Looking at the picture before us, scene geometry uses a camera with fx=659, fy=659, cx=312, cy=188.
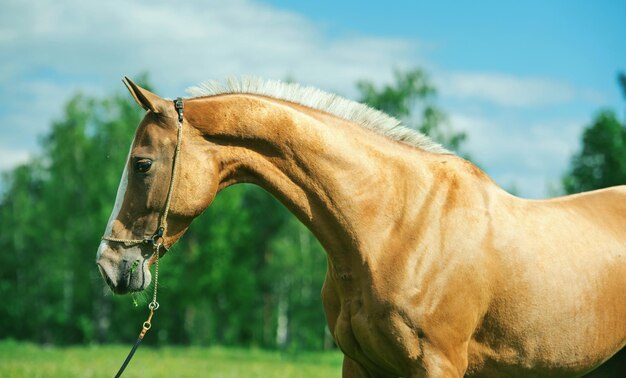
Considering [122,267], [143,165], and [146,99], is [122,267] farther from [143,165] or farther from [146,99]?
[146,99]

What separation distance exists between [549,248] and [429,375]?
1.30 meters

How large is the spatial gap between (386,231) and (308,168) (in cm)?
64

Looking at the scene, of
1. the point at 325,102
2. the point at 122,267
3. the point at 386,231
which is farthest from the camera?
the point at 325,102

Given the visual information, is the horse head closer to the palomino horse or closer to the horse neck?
the palomino horse

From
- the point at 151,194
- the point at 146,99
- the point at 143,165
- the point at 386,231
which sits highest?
the point at 146,99

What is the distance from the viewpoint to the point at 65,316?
43438mm

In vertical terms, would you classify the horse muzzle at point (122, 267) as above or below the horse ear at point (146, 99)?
below

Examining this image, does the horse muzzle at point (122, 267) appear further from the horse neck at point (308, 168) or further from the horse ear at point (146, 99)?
the horse ear at point (146, 99)

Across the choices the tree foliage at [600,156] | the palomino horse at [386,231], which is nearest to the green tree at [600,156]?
the tree foliage at [600,156]

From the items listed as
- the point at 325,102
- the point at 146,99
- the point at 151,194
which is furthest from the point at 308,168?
the point at 146,99

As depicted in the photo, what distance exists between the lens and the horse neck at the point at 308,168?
422cm

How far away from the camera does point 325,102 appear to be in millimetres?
4609

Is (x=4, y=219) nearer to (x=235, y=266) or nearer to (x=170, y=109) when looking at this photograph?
(x=235, y=266)

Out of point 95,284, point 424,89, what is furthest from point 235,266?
point 424,89
